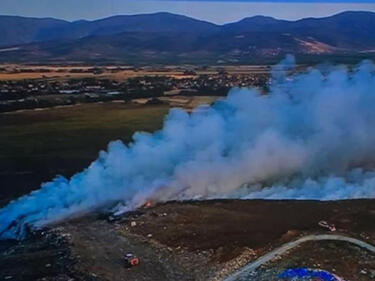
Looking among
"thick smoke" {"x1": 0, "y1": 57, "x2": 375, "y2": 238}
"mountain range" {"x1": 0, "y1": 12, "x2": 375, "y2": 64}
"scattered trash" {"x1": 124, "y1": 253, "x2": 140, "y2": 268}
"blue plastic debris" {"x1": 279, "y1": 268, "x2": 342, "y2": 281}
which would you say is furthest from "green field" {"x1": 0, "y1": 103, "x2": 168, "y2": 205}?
"mountain range" {"x1": 0, "y1": 12, "x2": 375, "y2": 64}

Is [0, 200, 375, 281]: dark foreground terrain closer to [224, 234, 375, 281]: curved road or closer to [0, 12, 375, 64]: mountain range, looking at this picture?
[224, 234, 375, 281]: curved road

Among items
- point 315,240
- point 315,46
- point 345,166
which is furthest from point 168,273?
point 315,46

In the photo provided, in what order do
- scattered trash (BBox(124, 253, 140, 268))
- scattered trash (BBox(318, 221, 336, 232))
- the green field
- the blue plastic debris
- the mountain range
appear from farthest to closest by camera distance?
the mountain range → the green field → scattered trash (BBox(318, 221, 336, 232)) → scattered trash (BBox(124, 253, 140, 268)) → the blue plastic debris

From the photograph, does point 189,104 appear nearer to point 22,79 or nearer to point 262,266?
point 22,79

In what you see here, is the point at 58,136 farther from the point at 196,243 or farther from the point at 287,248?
the point at 287,248

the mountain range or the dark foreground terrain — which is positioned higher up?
the mountain range

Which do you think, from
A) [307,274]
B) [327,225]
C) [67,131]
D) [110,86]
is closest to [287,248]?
[307,274]
